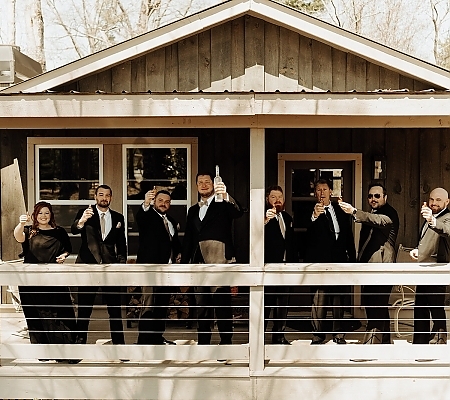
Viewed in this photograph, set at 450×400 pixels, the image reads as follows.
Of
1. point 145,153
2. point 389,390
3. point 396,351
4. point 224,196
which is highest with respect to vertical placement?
point 145,153

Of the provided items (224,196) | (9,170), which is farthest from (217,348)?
(9,170)

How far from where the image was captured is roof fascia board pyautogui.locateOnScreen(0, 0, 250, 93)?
5.80 metres

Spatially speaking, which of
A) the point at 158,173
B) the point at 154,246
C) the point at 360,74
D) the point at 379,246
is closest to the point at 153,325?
the point at 154,246

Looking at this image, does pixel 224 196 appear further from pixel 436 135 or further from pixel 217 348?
pixel 436 135

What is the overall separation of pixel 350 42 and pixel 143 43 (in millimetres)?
2000

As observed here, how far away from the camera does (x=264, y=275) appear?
16.2ft

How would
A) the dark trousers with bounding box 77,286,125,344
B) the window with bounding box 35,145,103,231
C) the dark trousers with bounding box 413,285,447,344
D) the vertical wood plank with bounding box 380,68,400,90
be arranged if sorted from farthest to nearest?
the window with bounding box 35,145,103,231 < the vertical wood plank with bounding box 380,68,400,90 < the dark trousers with bounding box 77,286,125,344 < the dark trousers with bounding box 413,285,447,344

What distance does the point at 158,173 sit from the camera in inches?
279

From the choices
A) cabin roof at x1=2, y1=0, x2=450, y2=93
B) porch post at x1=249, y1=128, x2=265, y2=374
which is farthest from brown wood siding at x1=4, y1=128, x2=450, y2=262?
porch post at x1=249, y1=128, x2=265, y2=374

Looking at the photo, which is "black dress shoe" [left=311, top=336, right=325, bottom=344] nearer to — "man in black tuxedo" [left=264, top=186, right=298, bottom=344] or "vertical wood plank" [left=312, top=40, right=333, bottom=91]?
"man in black tuxedo" [left=264, top=186, right=298, bottom=344]

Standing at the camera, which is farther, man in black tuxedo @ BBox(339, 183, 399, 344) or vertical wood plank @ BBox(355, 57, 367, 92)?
vertical wood plank @ BBox(355, 57, 367, 92)

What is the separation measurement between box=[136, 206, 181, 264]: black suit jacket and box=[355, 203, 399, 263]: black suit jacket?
174 cm

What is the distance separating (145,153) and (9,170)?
1642 mm

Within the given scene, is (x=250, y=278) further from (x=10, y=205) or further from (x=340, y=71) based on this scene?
(x=10, y=205)
